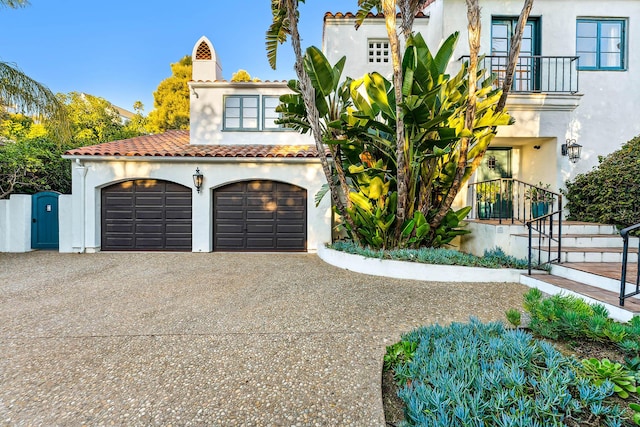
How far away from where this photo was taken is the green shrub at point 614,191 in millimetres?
6641

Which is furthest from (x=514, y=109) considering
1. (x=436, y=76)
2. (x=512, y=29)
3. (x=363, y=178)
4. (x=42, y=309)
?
(x=42, y=309)

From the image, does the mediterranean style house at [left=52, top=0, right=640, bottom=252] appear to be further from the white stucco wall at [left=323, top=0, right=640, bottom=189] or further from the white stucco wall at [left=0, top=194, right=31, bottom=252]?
the white stucco wall at [left=0, top=194, right=31, bottom=252]

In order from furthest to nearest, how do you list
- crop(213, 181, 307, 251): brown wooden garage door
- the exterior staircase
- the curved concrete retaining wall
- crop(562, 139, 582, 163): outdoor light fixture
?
crop(213, 181, 307, 251): brown wooden garage door
crop(562, 139, 582, 163): outdoor light fixture
the curved concrete retaining wall
the exterior staircase

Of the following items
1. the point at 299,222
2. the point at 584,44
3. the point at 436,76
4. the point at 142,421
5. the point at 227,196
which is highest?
the point at 584,44

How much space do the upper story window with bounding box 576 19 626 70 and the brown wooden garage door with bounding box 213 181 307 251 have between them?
9952 mm

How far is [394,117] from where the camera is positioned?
20.3 feet

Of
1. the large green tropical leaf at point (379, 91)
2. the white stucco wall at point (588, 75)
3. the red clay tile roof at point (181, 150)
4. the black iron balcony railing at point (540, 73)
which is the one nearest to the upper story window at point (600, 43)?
the white stucco wall at point (588, 75)

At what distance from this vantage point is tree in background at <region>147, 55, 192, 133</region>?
23.5 metres

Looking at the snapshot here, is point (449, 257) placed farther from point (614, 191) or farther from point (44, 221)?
point (44, 221)

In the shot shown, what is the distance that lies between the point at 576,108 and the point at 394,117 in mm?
6946

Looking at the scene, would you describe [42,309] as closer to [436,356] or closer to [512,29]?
[436,356]

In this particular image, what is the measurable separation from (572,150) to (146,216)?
13801 millimetres

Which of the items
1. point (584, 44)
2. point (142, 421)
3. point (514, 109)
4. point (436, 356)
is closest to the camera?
point (142, 421)

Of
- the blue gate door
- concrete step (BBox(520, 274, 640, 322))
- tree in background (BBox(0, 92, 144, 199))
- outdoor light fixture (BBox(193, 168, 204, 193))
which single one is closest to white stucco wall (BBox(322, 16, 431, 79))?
outdoor light fixture (BBox(193, 168, 204, 193))
